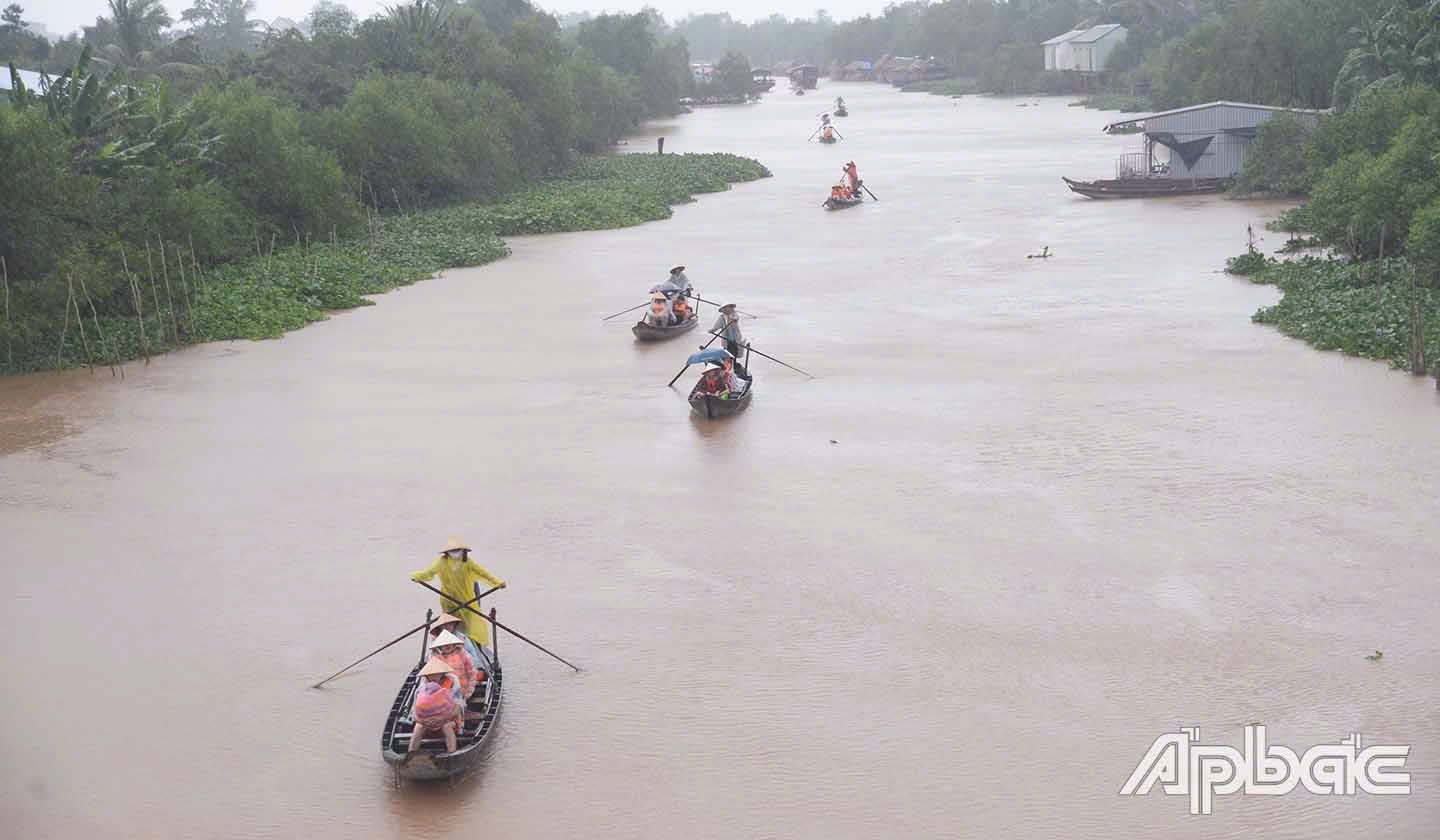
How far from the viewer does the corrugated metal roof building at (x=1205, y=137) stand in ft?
105

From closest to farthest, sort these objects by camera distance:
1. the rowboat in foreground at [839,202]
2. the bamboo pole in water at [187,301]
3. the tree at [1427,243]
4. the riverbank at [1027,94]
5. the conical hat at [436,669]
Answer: the conical hat at [436,669] < the tree at [1427,243] < the bamboo pole in water at [187,301] < the rowboat in foreground at [839,202] < the riverbank at [1027,94]

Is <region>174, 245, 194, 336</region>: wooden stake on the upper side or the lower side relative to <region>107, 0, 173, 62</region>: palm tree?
lower

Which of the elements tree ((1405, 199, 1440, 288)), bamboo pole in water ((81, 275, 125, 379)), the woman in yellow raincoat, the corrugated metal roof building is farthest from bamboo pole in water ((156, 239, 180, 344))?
the corrugated metal roof building

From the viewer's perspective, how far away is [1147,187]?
3225 centimetres

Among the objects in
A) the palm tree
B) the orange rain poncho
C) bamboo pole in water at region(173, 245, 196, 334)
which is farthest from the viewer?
the palm tree

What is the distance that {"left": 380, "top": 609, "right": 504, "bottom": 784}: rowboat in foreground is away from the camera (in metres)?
7.95

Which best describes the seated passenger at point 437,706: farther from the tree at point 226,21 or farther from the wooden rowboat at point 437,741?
the tree at point 226,21

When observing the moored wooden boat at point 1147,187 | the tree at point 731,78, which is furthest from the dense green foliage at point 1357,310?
the tree at point 731,78

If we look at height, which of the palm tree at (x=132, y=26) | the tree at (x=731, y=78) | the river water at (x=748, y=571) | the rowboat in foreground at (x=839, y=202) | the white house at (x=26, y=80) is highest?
the palm tree at (x=132, y=26)

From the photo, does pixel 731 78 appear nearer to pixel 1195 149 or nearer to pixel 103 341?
pixel 1195 149

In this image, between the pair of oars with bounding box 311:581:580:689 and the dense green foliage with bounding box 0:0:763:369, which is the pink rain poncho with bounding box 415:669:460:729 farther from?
the dense green foliage with bounding box 0:0:763:369

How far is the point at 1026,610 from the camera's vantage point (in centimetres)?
1047

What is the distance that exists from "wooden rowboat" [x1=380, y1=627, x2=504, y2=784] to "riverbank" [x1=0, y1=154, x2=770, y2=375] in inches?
442

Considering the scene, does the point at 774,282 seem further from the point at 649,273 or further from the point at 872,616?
the point at 872,616
